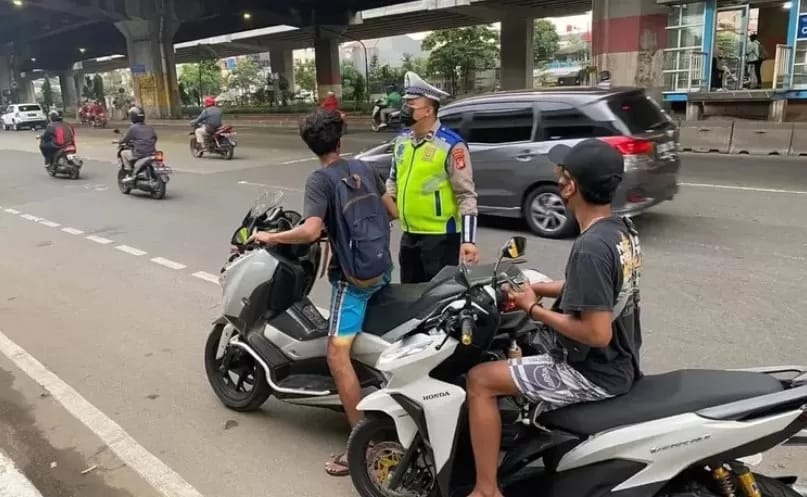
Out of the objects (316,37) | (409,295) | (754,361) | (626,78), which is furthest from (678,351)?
(316,37)

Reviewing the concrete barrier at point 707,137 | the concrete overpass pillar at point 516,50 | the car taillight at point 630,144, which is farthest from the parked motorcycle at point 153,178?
the concrete overpass pillar at point 516,50

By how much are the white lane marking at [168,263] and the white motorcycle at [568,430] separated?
194 inches

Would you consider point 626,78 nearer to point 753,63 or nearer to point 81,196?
point 753,63

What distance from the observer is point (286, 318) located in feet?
11.9

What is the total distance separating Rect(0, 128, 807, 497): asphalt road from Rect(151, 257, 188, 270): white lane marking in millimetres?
27

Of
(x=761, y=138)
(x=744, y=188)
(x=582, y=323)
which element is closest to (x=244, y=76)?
(x=761, y=138)

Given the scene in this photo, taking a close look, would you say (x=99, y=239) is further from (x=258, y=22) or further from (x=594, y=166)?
(x=258, y=22)

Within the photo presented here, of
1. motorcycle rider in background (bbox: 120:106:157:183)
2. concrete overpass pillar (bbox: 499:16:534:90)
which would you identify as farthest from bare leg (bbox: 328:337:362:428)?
concrete overpass pillar (bbox: 499:16:534:90)

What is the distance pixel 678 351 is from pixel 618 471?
2.45 meters

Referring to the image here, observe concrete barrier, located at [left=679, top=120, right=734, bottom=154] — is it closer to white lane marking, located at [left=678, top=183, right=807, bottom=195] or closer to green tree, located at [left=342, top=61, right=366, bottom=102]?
white lane marking, located at [left=678, top=183, right=807, bottom=195]

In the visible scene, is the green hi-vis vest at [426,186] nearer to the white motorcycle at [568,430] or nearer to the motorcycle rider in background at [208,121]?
the white motorcycle at [568,430]

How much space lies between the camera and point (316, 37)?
3981 cm

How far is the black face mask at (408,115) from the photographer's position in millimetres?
3752

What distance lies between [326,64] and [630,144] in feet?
119
